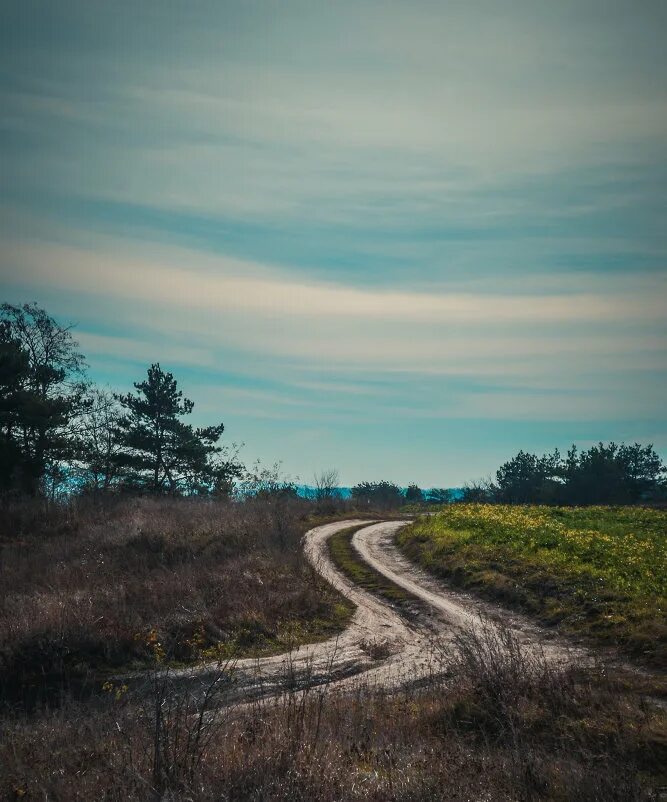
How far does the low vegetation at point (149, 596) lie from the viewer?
17.6m

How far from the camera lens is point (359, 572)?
28984 millimetres

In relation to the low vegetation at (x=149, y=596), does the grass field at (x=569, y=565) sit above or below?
above

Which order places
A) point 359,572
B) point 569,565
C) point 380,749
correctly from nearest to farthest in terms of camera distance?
point 380,749 → point 569,565 → point 359,572

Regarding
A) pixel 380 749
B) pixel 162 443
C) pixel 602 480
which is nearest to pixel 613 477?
pixel 602 480

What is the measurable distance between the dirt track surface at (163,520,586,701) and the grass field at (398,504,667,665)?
979 mm

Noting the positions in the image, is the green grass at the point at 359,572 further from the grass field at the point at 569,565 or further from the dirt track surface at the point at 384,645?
the grass field at the point at 569,565

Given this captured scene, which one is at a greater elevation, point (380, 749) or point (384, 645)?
point (380, 749)

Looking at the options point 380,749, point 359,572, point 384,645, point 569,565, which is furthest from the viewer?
point 359,572

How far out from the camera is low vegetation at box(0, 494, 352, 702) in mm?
17641

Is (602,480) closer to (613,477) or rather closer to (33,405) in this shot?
(613,477)

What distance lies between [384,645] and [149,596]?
27.3 feet

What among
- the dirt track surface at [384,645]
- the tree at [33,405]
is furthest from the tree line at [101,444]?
the dirt track surface at [384,645]

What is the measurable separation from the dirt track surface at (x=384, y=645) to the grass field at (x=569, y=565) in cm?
98

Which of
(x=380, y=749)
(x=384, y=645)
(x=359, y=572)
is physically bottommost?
(x=384, y=645)
